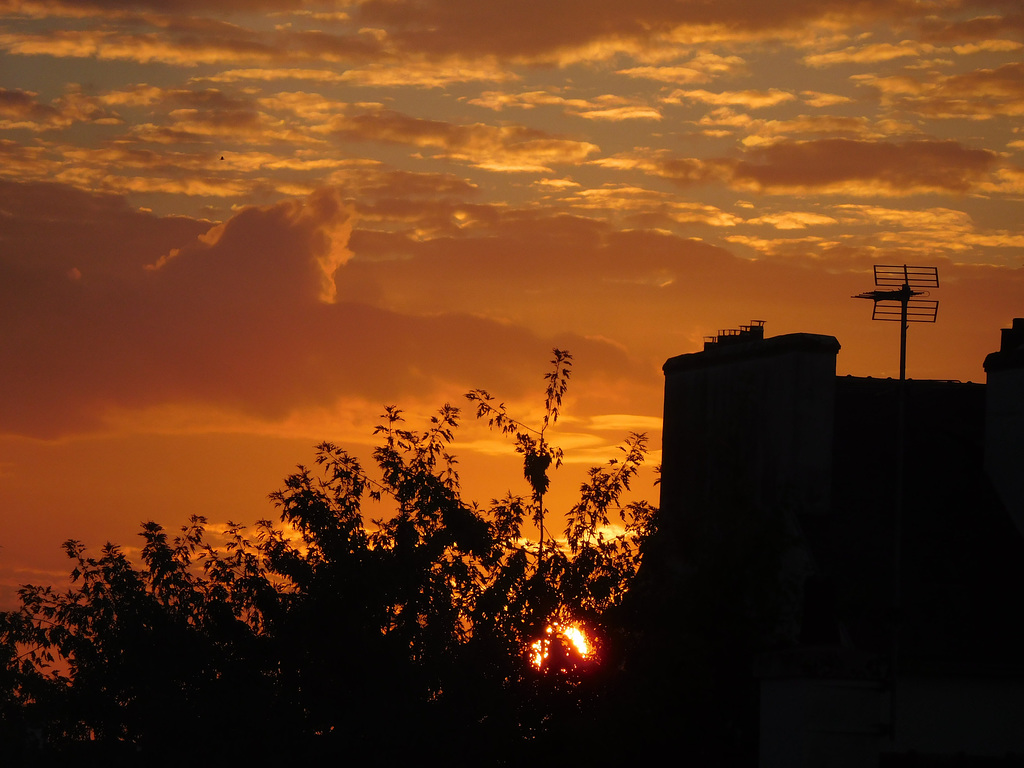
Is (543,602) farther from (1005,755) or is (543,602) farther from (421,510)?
(1005,755)

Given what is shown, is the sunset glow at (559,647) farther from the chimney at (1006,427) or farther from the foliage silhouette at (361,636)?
the chimney at (1006,427)

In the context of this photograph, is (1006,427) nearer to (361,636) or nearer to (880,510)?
(880,510)

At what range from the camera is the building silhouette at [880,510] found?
19.1 m

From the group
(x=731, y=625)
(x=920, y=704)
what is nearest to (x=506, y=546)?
(x=731, y=625)

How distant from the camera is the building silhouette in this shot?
62.8ft

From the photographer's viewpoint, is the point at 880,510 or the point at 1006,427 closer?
the point at 880,510

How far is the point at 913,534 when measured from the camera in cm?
2456

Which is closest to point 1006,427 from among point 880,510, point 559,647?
point 880,510

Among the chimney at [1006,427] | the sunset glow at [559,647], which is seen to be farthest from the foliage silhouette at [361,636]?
the chimney at [1006,427]

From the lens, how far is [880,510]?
81.5 feet

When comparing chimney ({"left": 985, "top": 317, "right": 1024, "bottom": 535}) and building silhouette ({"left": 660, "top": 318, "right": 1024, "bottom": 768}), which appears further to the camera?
chimney ({"left": 985, "top": 317, "right": 1024, "bottom": 535})

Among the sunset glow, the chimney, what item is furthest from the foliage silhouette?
the chimney

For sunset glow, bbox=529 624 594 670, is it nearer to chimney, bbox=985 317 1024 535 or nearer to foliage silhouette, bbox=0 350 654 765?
foliage silhouette, bbox=0 350 654 765

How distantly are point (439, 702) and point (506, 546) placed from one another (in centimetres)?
304
